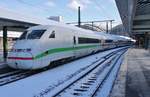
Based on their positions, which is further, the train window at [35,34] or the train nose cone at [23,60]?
the train window at [35,34]

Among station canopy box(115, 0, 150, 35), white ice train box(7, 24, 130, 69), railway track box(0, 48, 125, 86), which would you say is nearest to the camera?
railway track box(0, 48, 125, 86)

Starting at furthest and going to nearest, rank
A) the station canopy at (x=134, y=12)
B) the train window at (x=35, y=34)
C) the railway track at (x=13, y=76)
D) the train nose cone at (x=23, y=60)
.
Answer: the station canopy at (x=134, y=12) → the train window at (x=35, y=34) → the train nose cone at (x=23, y=60) → the railway track at (x=13, y=76)

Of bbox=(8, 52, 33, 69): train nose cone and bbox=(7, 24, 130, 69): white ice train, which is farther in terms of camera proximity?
bbox=(7, 24, 130, 69): white ice train

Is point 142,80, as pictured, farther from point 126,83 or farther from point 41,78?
point 41,78

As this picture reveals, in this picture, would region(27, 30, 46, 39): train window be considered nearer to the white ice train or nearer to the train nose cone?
the white ice train

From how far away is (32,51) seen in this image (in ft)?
46.8

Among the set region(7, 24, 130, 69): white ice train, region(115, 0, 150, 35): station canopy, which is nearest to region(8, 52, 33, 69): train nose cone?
region(7, 24, 130, 69): white ice train

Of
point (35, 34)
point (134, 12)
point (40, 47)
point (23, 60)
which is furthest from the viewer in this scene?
point (134, 12)

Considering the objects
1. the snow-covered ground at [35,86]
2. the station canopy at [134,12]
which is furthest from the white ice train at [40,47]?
the station canopy at [134,12]

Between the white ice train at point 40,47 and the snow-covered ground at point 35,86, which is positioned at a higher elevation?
the white ice train at point 40,47

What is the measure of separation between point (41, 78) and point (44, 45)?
2523mm

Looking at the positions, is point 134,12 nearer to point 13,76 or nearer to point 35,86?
point 13,76

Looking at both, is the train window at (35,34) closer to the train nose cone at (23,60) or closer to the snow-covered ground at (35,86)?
the train nose cone at (23,60)

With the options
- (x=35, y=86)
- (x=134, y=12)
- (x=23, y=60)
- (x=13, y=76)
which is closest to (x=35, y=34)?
(x=23, y=60)
